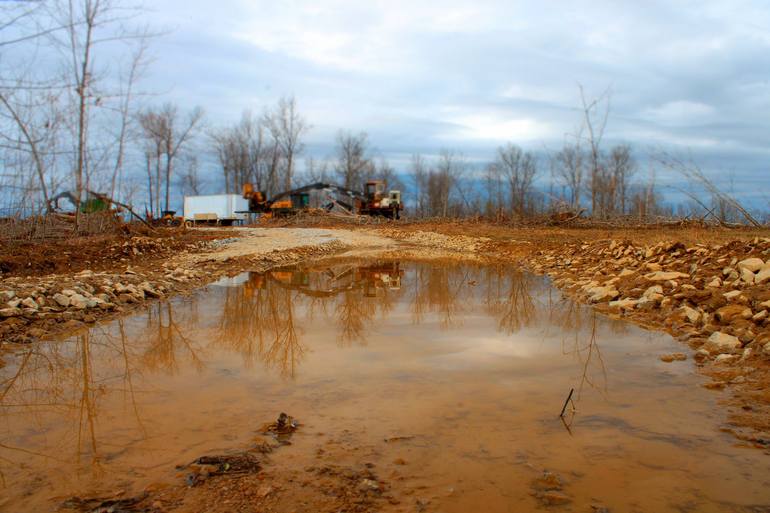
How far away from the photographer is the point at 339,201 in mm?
40094

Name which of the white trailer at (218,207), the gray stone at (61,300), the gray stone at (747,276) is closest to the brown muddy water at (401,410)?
the gray stone at (61,300)

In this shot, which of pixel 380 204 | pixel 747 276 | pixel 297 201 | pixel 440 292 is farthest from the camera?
pixel 297 201

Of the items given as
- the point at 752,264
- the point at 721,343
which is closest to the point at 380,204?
the point at 752,264

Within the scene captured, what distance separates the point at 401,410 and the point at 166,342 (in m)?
3.08

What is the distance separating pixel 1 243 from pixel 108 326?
20.1 feet

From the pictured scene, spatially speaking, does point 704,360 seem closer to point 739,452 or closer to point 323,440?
point 739,452

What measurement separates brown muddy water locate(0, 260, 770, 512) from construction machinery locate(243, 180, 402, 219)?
102ft

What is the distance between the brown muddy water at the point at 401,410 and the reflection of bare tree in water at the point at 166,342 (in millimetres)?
26

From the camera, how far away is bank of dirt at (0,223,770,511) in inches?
98.1

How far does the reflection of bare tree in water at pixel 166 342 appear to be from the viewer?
15.6 ft

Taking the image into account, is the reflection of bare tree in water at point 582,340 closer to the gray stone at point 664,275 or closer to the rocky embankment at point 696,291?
the rocky embankment at point 696,291

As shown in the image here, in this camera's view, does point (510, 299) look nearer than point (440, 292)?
Yes

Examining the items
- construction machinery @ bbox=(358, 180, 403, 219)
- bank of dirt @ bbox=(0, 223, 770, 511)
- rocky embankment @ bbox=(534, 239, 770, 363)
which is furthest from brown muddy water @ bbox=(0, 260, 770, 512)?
construction machinery @ bbox=(358, 180, 403, 219)

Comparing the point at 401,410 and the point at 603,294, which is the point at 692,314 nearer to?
the point at 603,294
